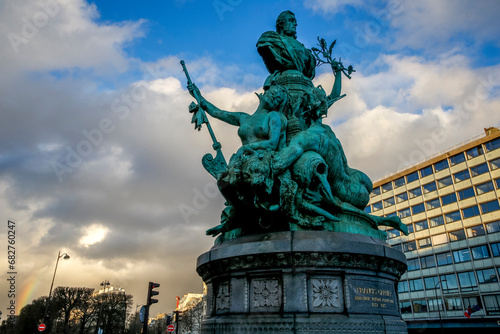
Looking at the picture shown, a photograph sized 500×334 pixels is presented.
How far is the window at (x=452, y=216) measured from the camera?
46656 mm

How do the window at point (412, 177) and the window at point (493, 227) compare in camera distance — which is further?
the window at point (412, 177)

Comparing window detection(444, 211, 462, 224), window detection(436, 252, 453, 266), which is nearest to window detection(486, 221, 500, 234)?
window detection(444, 211, 462, 224)

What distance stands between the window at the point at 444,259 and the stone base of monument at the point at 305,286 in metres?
44.8

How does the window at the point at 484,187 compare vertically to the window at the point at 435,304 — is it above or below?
above

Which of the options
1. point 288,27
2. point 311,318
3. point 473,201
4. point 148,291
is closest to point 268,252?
point 311,318

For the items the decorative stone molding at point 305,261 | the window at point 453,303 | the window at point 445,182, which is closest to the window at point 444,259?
the window at point 453,303

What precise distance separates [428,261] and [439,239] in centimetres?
314

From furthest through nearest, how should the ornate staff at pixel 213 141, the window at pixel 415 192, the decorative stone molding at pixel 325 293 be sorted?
1. the window at pixel 415 192
2. the ornate staff at pixel 213 141
3. the decorative stone molding at pixel 325 293

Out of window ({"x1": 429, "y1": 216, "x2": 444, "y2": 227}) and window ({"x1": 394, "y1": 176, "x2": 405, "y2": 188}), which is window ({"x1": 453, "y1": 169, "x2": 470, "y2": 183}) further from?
window ({"x1": 394, "y1": 176, "x2": 405, "y2": 188})

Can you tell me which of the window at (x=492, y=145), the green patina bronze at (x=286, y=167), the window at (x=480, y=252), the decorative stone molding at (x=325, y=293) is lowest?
the decorative stone molding at (x=325, y=293)

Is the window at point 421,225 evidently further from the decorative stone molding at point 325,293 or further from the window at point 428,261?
the decorative stone molding at point 325,293

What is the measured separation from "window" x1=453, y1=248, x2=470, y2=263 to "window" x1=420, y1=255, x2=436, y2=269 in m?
2.85

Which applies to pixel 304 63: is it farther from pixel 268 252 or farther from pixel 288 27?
pixel 268 252

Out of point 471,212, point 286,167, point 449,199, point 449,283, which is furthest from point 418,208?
point 286,167
